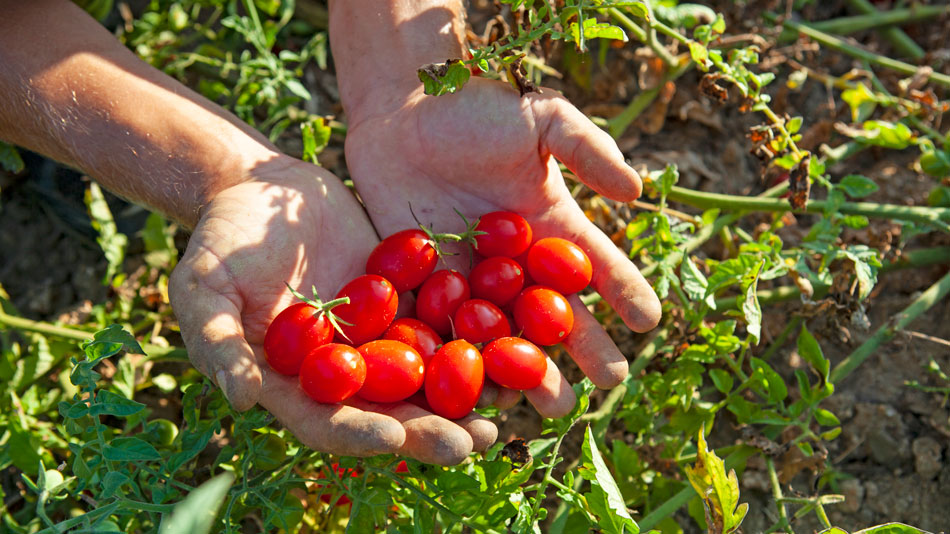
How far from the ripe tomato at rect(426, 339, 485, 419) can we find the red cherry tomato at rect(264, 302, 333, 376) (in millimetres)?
254

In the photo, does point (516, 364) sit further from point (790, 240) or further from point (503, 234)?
point (790, 240)

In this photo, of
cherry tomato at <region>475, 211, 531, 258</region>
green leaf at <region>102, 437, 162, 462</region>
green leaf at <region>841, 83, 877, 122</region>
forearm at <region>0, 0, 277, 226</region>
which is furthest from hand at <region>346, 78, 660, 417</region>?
green leaf at <region>841, 83, 877, 122</region>

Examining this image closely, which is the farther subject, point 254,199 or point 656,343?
point 656,343

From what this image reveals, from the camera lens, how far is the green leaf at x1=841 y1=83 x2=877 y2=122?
2.37m

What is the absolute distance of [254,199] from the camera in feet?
5.83

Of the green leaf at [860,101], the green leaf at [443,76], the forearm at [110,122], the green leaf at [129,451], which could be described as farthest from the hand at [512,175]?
the green leaf at [860,101]

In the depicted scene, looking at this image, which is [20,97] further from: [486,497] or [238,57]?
[486,497]

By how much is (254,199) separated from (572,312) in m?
0.80

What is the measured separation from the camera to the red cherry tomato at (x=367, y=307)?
166 cm

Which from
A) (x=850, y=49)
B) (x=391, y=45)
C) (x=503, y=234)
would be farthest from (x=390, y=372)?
(x=850, y=49)

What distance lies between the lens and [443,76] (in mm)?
1617

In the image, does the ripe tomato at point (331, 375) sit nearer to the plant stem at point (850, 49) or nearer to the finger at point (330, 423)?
the finger at point (330, 423)

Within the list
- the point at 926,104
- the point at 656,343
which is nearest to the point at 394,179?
the point at 656,343

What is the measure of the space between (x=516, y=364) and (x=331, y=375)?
393 millimetres
